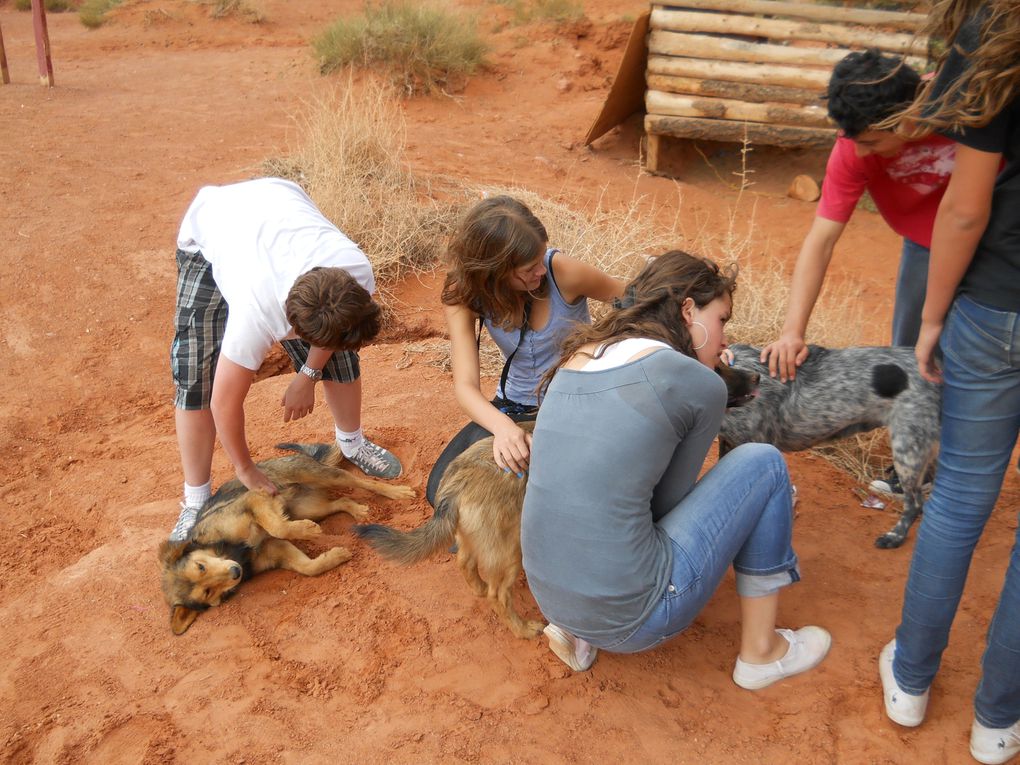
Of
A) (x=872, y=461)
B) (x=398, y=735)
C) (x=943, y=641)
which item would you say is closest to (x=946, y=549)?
(x=943, y=641)

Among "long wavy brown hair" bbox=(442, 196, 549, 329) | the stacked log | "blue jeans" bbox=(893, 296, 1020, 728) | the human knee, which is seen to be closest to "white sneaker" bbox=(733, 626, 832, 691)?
"blue jeans" bbox=(893, 296, 1020, 728)

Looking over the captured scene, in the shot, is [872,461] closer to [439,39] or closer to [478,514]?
[478,514]

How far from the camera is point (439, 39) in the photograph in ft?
39.5

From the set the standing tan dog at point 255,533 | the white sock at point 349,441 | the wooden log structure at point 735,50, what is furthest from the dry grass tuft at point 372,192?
the wooden log structure at point 735,50

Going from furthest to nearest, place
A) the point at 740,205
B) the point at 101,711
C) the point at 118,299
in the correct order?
the point at 740,205
the point at 118,299
the point at 101,711

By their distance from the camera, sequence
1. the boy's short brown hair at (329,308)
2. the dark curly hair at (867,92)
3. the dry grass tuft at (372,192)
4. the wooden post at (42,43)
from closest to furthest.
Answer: the dark curly hair at (867,92) < the boy's short brown hair at (329,308) < the dry grass tuft at (372,192) < the wooden post at (42,43)

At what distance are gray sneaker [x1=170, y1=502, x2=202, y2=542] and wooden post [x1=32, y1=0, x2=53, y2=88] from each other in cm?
1043

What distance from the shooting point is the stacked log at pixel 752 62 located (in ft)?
29.6

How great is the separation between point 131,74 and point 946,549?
46.5ft

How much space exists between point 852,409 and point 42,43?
12.4 m

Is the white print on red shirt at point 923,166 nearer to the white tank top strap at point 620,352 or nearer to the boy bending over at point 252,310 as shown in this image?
the white tank top strap at point 620,352

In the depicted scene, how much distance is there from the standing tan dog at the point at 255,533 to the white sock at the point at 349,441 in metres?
0.11

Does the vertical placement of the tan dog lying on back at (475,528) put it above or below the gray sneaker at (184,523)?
above

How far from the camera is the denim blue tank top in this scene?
3479 millimetres
